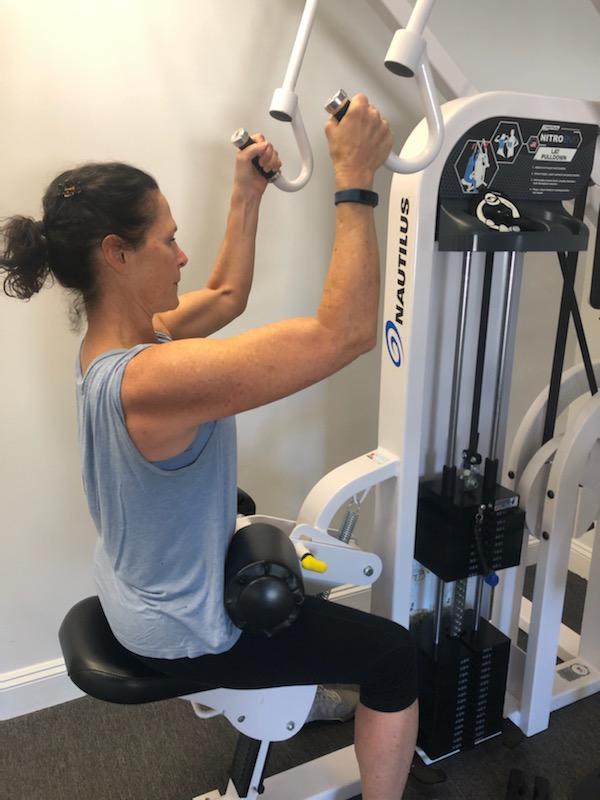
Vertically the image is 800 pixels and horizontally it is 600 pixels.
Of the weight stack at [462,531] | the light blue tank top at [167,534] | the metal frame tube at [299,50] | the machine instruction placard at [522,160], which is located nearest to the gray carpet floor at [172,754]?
the weight stack at [462,531]

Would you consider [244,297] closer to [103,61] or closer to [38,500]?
[103,61]

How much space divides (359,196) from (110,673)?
2.98 ft

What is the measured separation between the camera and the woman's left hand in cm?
134

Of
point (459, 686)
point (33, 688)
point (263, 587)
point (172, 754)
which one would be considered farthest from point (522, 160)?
point (33, 688)

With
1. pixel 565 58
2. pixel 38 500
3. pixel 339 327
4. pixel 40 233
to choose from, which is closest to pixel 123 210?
pixel 40 233

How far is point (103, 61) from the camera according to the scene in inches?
60.5

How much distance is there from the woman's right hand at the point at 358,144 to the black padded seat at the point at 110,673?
900 millimetres

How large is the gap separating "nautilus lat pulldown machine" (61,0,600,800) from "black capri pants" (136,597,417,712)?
6 cm

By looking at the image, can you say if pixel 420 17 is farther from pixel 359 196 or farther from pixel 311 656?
pixel 311 656

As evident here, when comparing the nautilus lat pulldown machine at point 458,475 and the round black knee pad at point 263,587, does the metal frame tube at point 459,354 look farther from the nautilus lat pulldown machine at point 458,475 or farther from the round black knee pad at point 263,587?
the round black knee pad at point 263,587

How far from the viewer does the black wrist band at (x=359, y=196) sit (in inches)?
38.5

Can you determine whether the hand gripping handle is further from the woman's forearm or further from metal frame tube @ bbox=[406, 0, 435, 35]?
the woman's forearm

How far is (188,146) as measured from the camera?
1664 mm

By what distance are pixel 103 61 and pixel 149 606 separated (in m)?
1.23
